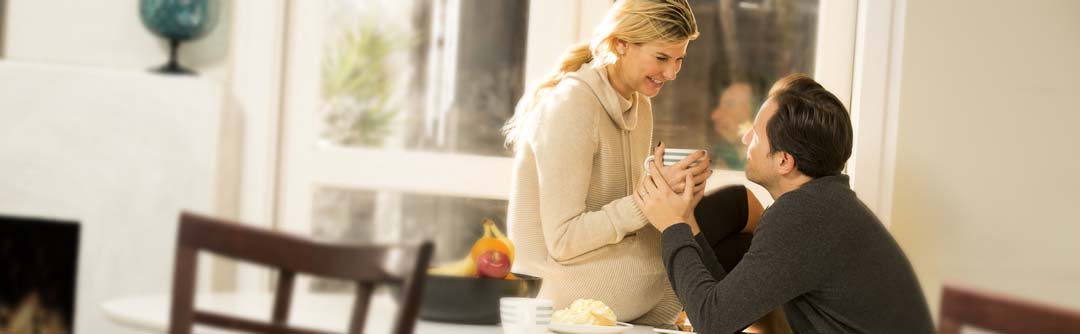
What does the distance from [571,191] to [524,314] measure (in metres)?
0.59

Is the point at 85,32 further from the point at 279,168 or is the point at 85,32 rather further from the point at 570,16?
the point at 570,16

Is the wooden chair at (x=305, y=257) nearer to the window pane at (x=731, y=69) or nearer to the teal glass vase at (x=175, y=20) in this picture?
the teal glass vase at (x=175, y=20)

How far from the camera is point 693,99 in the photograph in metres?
2.81

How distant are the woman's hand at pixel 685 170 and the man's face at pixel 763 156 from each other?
123mm

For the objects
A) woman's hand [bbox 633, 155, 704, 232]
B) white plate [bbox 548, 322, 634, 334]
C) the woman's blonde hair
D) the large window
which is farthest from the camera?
the large window

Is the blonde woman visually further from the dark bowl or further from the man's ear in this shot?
the dark bowl

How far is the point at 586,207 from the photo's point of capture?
7.06 feet

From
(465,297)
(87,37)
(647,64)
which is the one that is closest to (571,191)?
(647,64)

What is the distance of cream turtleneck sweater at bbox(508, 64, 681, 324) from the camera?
202 cm

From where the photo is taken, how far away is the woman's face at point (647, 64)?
213cm

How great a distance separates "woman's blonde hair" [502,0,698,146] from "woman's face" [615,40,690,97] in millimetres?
13

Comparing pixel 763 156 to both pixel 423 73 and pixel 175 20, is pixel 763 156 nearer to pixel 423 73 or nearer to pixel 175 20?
pixel 423 73

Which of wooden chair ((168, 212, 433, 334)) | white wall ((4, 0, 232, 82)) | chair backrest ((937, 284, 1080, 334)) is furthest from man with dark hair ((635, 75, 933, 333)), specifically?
white wall ((4, 0, 232, 82))

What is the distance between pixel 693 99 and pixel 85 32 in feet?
4.87
